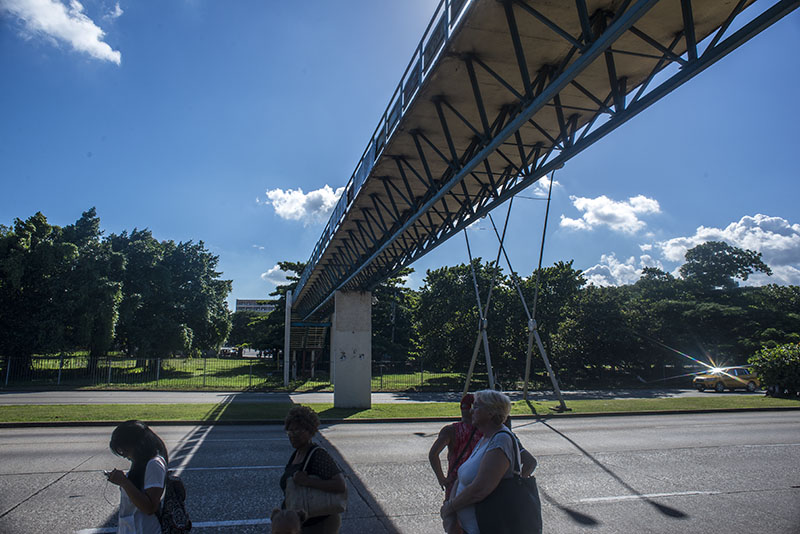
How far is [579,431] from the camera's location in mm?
12977

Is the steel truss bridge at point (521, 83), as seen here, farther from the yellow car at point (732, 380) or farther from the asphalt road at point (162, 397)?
the yellow car at point (732, 380)

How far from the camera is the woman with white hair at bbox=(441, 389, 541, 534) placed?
2828 mm

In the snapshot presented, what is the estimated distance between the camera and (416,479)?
773 centimetres

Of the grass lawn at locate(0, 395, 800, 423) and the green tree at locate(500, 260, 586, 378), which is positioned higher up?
the green tree at locate(500, 260, 586, 378)

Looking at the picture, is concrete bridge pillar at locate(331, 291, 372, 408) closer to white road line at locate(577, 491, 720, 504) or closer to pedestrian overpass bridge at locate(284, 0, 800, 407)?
pedestrian overpass bridge at locate(284, 0, 800, 407)

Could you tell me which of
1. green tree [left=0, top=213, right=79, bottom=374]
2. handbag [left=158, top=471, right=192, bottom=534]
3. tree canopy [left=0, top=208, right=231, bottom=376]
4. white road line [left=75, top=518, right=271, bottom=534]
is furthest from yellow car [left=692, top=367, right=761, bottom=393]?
green tree [left=0, top=213, right=79, bottom=374]

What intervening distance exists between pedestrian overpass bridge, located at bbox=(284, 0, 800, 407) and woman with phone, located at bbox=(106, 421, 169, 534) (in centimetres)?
552

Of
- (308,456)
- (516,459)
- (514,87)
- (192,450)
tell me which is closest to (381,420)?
(192,450)

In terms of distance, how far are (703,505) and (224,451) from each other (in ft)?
28.4

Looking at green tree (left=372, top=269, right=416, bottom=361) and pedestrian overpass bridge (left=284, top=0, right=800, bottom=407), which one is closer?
pedestrian overpass bridge (left=284, top=0, right=800, bottom=407)

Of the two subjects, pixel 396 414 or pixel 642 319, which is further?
pixel 642 319

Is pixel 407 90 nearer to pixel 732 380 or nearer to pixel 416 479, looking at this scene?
pixel 416 479

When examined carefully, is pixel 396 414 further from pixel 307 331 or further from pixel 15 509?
pixel 307 331

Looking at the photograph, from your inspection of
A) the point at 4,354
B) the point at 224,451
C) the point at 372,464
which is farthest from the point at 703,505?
the point at 4,354
